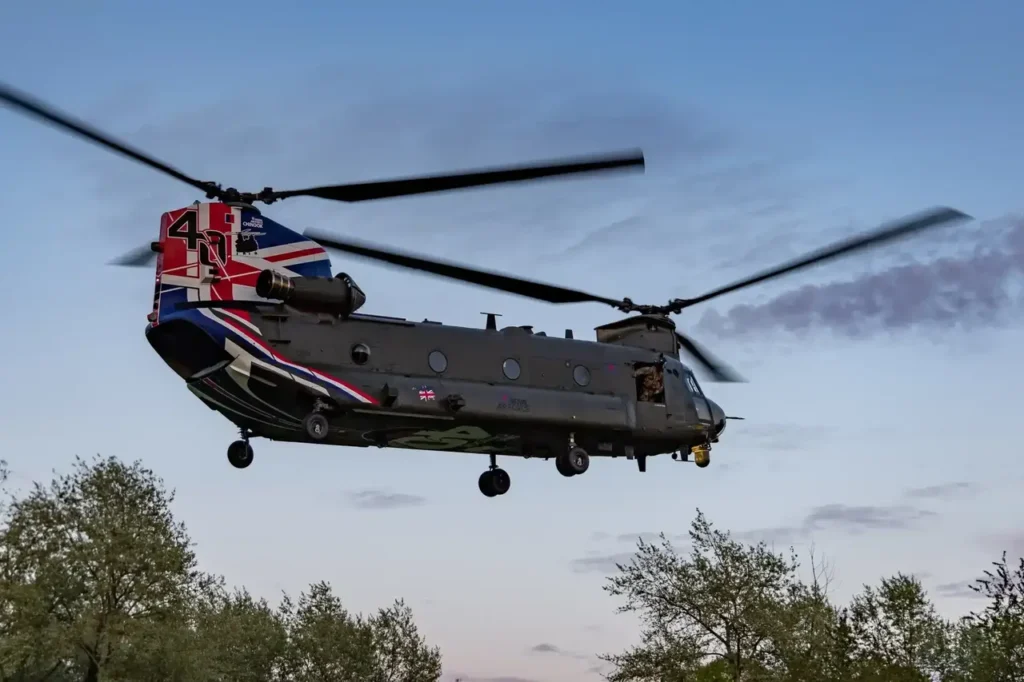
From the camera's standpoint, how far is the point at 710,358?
131 ft

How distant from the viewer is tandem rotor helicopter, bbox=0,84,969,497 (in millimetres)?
28750

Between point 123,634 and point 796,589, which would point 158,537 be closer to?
point 123,634

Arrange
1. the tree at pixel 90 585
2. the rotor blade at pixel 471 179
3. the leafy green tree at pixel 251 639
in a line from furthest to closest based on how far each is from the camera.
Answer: the leafy green tree at pixel 251 639 < the tree at pixel 90 585 < the rotor blade at pixel 471 179

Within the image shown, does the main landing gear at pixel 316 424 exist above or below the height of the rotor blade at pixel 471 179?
below

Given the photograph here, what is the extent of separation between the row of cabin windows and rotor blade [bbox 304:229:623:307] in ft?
6.81

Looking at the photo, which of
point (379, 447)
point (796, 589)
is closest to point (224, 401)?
point (379, 447)

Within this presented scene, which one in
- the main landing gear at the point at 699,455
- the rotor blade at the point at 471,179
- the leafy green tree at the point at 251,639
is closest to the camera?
the rotor blade at the point at 471,179

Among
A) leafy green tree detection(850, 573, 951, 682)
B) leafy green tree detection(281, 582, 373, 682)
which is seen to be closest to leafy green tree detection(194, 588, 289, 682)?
leafy green tree detection(281, 582, 373, 682)

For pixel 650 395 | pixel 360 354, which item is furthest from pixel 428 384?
pixel 650 395

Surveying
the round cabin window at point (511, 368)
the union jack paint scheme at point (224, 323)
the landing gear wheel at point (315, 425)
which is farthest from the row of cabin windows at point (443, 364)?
the landing gear wheel at point (315, 425)

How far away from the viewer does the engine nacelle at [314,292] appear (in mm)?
29312

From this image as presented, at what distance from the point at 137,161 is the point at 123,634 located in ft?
121

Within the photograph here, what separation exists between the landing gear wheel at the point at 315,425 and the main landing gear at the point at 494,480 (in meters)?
6.60

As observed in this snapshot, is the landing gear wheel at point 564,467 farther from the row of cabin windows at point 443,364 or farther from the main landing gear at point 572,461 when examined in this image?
the row of cabin windows at point 443,364
